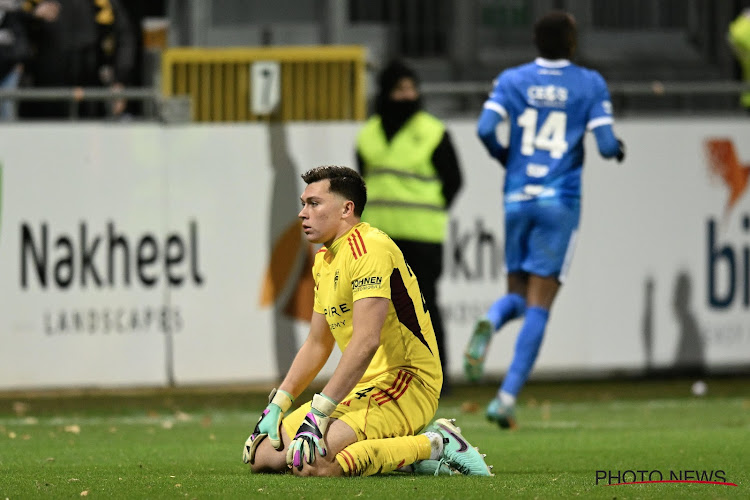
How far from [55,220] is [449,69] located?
826 cm

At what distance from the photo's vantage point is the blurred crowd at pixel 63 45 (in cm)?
1274

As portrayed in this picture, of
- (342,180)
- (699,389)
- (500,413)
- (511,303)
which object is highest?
(342,180)

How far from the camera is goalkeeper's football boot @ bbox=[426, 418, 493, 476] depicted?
6.40m

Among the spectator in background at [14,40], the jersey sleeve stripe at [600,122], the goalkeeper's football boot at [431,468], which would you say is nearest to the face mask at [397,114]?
the jersey sleeve stripe at [600,122]

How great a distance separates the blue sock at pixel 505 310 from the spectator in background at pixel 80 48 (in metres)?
5.03

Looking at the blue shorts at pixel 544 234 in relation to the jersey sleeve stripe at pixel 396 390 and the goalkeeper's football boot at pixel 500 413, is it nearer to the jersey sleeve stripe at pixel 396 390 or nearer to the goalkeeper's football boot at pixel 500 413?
the goalkeeper's football boot at pixel 500 413

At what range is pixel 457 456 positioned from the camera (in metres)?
6.40

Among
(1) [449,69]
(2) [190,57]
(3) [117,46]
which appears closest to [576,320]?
(2) [190,57]

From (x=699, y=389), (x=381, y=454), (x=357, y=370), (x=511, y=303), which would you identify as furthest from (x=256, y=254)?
(x=357, y=370)

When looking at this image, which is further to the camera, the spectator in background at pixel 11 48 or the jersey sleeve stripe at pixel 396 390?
the spectator in background at pixel 11 48

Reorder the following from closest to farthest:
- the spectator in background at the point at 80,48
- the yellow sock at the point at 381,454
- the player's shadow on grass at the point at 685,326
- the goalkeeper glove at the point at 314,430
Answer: the goalkeeper glove at the point at 314,430, the yellow sock at the point at 381,454, the player's shadow on grass at the point at 685,326, the spectator in background at the point at 80,48

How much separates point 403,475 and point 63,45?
7.54 meters

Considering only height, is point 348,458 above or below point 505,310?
above

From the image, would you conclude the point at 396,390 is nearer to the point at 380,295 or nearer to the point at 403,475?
the point at 403,475
